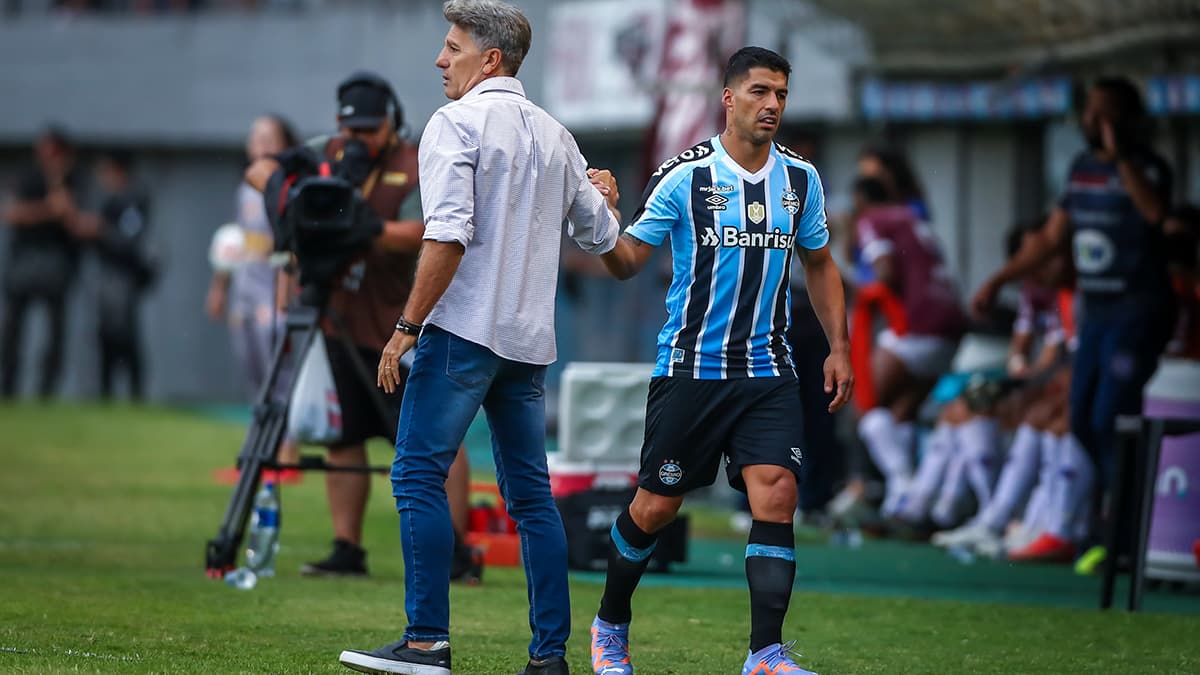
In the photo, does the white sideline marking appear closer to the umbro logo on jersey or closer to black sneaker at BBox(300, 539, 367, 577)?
the umbro logo on jersey

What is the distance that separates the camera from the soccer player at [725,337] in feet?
20.9

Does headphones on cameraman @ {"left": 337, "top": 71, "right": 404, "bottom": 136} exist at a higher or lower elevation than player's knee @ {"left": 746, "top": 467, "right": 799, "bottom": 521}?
higher

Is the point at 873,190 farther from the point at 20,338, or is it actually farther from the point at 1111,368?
the point at 20,338

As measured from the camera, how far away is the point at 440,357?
6.22 metres

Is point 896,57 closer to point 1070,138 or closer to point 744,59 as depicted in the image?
point 1070,138

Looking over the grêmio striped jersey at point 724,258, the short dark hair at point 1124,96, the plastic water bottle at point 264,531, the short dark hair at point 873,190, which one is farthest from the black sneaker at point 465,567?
the short dark hair at point 873,190

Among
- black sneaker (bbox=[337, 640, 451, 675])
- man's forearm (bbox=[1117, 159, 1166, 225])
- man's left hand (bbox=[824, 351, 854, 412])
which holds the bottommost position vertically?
black sneaker (bbox=[337, 640, 451, 675])

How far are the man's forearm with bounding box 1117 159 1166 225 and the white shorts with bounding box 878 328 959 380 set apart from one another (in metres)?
2.75

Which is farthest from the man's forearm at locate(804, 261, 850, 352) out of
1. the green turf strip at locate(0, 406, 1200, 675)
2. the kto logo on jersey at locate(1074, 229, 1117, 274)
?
the kto logo on jersey at locate(1074, 229, 1117, 274)

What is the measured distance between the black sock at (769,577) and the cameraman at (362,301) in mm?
2977

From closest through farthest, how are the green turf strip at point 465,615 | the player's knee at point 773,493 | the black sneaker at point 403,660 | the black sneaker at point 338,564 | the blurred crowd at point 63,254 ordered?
the black sneaker at point 403,660
the player's knee at point 773,493
the green turf strip at point 465,615
the black sneaker at point 338,564
the blurred crowd at point 63,254

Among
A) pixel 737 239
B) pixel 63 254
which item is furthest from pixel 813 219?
pixel 63 254

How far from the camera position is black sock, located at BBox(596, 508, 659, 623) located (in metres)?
6.50

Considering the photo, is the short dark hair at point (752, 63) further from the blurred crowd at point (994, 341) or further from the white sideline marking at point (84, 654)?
the blurred crowd at point (994, 341)
